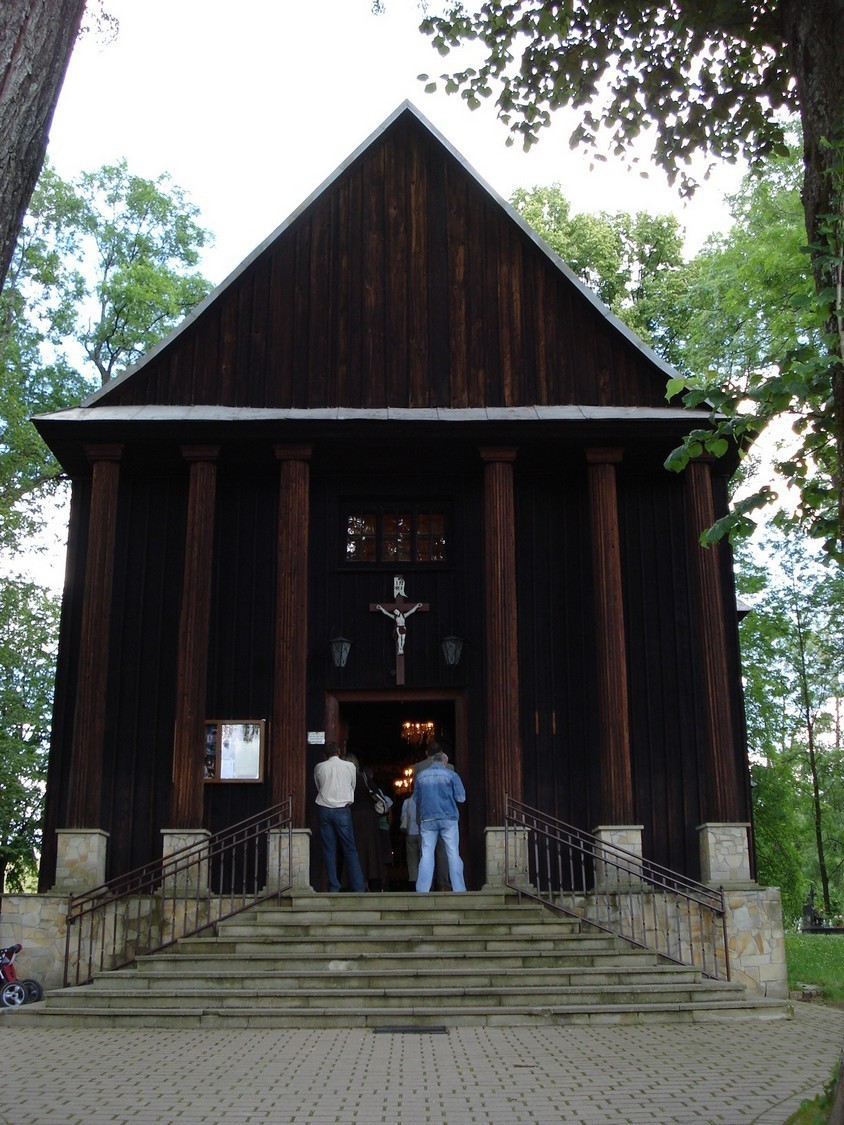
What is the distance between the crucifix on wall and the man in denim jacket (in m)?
2.00

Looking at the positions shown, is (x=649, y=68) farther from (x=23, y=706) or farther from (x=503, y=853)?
(x=23, y=706)

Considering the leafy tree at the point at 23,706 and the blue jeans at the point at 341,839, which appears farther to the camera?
the leafy tree at the point at 23,706

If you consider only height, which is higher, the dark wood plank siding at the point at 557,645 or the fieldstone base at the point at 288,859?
the dark wood plank siding at the point at 557,645

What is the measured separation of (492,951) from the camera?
11.8 metres

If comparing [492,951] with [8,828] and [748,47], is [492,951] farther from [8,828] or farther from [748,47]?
[8,828]

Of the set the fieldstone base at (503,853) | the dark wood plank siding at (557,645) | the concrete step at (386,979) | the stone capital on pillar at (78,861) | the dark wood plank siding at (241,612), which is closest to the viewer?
the concrete step at (386,979)

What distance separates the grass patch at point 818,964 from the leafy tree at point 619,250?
46.8ft

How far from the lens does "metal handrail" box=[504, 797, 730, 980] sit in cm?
1312

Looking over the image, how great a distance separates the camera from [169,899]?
13.3 m

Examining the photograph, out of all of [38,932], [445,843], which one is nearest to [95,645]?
[38,932]

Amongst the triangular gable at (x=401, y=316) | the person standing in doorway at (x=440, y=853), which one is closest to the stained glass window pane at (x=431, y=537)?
the triangular gable at (x=401, y=316)

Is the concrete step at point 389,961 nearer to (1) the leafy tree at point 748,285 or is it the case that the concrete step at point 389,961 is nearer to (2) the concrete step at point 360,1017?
(2) the concrete step at point 360,1017

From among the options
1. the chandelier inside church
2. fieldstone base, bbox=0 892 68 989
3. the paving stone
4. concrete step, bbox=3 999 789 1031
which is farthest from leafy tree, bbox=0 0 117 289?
the chandelier inside church

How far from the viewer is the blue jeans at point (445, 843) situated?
13.4 meters
